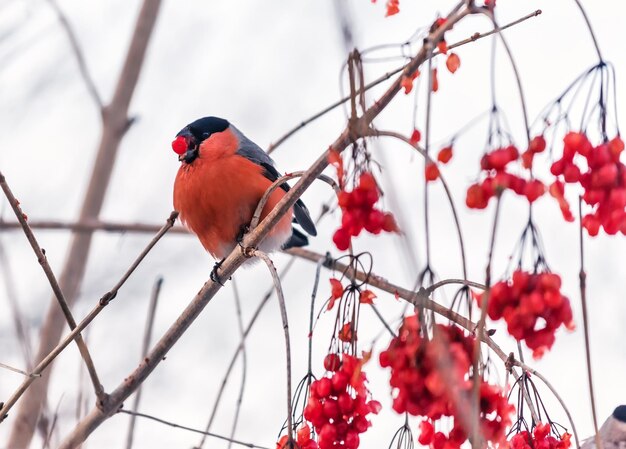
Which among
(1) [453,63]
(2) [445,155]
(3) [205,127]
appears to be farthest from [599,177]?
(3) [205,127]

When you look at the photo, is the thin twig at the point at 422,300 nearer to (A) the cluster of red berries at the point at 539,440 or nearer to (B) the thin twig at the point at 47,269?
(A) the cluster of red berries at the point at 539,440

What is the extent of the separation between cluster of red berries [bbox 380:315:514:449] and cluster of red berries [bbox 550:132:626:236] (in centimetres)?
27

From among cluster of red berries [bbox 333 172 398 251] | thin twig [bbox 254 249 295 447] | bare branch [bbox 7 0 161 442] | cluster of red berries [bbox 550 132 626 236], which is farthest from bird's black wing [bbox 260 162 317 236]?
cluster of red berries [bbox 550 132 626 236]

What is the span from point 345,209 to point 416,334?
0.80ft

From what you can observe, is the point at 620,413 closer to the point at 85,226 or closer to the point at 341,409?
the point at 341,409

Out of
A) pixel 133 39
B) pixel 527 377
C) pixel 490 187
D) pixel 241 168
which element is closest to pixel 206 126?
pixel 241 168

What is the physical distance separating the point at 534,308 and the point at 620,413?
1474 mm

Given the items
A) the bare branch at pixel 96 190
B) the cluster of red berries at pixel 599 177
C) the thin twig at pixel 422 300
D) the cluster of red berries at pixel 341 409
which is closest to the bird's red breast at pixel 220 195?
the thin twig at pixel 422 300

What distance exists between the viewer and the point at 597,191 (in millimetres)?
1363

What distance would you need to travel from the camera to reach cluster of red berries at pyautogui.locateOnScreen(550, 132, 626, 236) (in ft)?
4.41

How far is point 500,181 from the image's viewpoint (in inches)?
51.0

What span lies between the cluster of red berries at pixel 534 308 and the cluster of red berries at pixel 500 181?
0.40ft

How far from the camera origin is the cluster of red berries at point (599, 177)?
1345 millimetres

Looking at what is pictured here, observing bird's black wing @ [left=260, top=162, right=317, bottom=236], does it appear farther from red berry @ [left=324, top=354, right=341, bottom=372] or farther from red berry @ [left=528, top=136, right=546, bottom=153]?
red berry @ [left=528, top=136, right=546, bottom=153]
